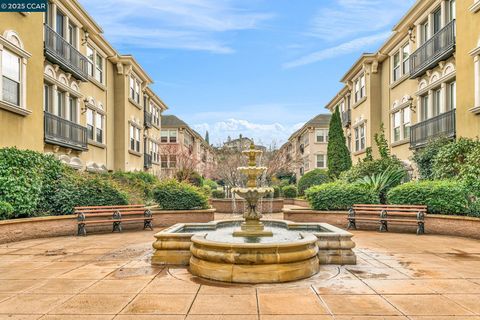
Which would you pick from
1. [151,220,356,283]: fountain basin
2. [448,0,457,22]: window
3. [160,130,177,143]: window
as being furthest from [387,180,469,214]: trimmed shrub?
[160,130,177,143]: window

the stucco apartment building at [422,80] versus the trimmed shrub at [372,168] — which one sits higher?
the stucco apartment building at [422,80]

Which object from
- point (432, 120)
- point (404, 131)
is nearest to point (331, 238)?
point (432, 120)

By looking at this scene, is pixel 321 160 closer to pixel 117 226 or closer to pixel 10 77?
pixel 117 226

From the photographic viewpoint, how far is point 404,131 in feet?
76.0

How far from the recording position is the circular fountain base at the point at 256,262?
266 inches

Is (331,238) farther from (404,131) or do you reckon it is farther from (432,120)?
(404,131)

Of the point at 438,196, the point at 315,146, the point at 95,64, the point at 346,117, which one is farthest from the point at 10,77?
the point at 315,146

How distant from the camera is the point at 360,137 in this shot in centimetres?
2994

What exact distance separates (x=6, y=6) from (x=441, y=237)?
46.6 feet

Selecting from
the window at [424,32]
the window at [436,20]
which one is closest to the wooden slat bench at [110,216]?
the window at [436,20]

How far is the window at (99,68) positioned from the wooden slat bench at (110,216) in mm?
12300

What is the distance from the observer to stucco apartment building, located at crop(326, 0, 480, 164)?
1592 centimetres

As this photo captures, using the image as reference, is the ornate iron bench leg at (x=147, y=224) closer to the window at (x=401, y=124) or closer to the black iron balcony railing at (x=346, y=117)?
the window at (x=401, y=124)

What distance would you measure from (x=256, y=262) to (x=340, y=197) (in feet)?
33.1
